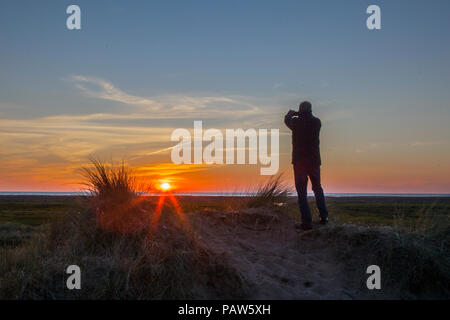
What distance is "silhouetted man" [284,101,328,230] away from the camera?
29.1 feet

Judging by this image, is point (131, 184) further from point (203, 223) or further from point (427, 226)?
point (427, 226)

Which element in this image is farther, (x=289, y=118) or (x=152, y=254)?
(x=289, y=118)

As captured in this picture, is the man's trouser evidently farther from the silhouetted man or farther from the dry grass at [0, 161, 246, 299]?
the dry grass at [0, 161, 246, 299]

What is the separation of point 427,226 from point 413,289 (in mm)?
1998

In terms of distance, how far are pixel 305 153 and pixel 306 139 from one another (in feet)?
1.06

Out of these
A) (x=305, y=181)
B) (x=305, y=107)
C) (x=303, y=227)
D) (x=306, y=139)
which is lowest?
(x=303, y=227)

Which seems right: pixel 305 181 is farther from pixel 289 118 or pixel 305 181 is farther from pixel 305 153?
pixel 289 118

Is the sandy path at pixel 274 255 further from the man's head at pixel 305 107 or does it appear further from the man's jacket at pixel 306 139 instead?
the man's head at pixel 305 107

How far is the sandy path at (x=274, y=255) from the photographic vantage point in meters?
6.57

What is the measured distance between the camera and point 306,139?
895 centimetres

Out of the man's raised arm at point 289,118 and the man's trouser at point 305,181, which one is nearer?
the man's trouser at point 305,181

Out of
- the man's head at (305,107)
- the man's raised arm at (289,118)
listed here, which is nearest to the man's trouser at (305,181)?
the man's raised arm at (289,118)

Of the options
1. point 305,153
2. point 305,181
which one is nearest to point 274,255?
point 305,181

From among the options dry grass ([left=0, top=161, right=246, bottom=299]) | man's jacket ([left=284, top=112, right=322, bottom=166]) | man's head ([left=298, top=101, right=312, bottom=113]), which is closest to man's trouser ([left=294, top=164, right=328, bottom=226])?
man's jacket ([left=284, top=112, right=322, bottom=166])
